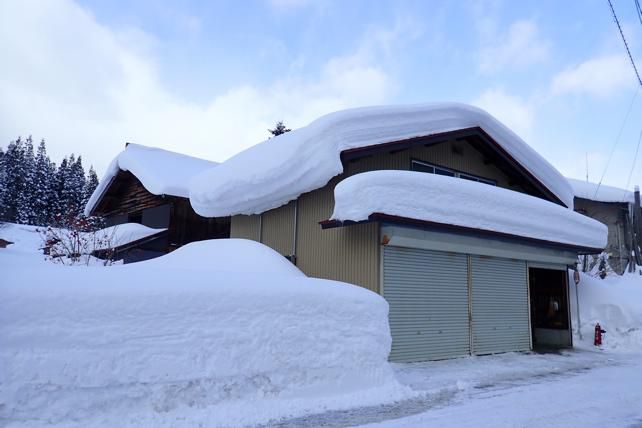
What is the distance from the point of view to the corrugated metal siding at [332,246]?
10070 mm

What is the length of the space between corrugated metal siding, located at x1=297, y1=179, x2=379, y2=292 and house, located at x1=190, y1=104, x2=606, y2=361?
1.0 inches

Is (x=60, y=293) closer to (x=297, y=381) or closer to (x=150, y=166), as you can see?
(x=297, y=381)

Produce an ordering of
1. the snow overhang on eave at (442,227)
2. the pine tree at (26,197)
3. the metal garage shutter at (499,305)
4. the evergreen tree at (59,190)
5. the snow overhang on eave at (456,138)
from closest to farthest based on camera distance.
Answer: the snow overhang on eave at (442,227)
the snow overhang on eave at (456,138)
the metal garage shutter at (499,305)
the pine tree at (26,197)
the evergreen tree at (59,190)

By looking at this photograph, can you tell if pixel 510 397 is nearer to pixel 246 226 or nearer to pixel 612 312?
pixel 246 226

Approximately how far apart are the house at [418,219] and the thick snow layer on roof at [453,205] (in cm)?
3

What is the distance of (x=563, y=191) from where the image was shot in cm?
1598

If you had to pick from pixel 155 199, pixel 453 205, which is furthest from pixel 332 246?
pixel 155 199

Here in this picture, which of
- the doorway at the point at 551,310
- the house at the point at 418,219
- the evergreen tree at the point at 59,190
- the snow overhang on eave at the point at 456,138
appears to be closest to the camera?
the house at the point at 418,219

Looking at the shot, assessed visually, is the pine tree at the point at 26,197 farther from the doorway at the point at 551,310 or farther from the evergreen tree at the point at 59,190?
the doorway at the point at 551,310

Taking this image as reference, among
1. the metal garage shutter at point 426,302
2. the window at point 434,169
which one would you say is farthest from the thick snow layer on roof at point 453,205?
the window at point 434,169

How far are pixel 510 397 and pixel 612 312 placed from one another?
961cm

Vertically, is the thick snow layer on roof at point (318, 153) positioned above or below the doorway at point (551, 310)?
above

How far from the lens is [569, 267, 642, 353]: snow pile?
13841 millimetres

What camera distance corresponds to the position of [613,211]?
27.3 m
